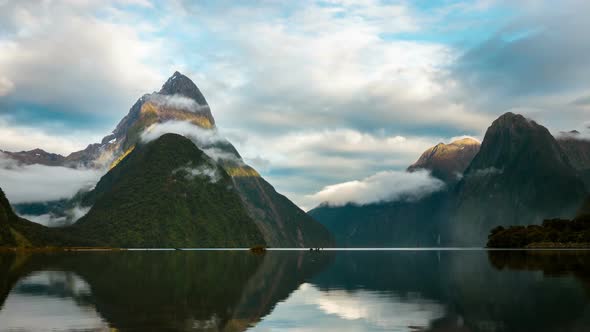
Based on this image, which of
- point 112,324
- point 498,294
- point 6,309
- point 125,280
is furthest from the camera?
point 125,280

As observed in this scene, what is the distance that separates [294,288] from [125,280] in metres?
23.6

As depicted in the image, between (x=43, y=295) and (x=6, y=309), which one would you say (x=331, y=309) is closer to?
(x=6, y=309)

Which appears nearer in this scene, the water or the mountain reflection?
the water

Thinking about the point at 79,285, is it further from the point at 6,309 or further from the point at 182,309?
the point at 182,309

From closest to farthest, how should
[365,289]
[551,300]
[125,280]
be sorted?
1. [551,300]
2. [365,289]
3. [125,280]

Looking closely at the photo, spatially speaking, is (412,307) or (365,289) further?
(365,289)

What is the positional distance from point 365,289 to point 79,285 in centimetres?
3403

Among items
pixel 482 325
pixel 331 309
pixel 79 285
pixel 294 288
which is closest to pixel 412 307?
pixel 331 309

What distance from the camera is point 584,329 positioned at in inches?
1476

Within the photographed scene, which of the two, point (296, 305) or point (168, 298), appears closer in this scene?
point (296, 305)

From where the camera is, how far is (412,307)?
50750 millimetres

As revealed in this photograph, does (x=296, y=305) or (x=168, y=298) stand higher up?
(x=168, y=298)

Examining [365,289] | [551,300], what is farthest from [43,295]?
[551,300]

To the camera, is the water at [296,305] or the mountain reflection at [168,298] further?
the mountain reflection at [168,298]
